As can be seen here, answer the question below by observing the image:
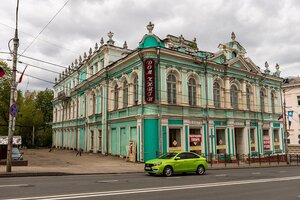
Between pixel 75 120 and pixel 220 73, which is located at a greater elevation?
pixel 220 73

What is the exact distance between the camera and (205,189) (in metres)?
10.9

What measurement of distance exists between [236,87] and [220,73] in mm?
3029

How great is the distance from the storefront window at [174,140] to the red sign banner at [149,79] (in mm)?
3837

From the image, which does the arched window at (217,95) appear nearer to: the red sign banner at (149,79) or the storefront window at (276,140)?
the red sign banner at (149,79)

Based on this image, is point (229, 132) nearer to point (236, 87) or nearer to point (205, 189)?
point (236, 87)

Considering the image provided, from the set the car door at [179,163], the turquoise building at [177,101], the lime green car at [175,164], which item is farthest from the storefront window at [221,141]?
the car door at [179,163]

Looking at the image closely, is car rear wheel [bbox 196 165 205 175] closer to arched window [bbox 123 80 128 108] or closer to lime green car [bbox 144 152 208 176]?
lime green car [bbox 144 152 208 176]

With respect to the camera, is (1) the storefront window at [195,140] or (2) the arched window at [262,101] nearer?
(1) the storefront window at [195,140]

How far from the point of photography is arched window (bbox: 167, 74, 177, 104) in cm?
2605

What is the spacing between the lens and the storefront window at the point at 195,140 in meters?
26.5

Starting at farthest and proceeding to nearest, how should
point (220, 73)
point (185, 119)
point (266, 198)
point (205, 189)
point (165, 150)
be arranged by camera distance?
1. point (220, 73)
2. point (185, 119)
3. point (165, 150)
4. point (205, 189)
5. point (266, 198)

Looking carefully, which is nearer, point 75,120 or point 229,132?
point 229,132

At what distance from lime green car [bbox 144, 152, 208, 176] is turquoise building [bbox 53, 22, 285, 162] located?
6906 mm

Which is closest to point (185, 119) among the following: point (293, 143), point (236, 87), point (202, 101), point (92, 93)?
point (202, 101)
